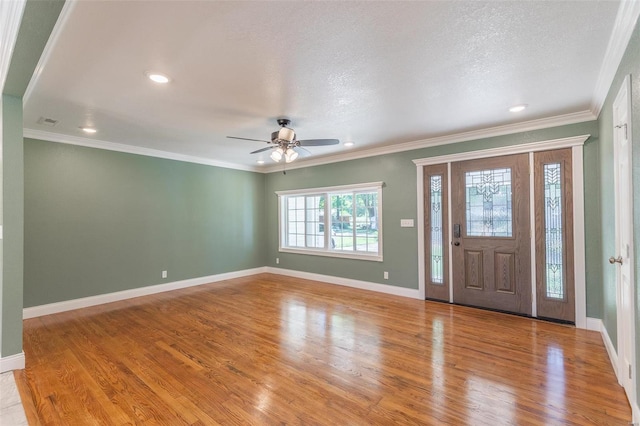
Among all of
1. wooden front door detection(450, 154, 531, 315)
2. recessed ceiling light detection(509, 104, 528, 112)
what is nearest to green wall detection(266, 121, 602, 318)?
wooden front door detection(450, 154, 531, 315)

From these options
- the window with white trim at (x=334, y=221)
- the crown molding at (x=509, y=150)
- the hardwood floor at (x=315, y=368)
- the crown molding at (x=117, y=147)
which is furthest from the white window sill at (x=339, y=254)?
the crown molding at (x=117, y=147)

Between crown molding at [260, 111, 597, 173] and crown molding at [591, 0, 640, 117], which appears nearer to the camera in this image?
crown molding at [591, 0, 640, 117]

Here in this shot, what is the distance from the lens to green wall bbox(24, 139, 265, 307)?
4.20 metres

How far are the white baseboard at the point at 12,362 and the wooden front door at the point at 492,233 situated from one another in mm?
5102

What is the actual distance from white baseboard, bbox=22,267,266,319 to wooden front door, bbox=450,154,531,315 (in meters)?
4.58

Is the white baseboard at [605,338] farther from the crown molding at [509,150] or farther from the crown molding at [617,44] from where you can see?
the crown molding at [617,44]

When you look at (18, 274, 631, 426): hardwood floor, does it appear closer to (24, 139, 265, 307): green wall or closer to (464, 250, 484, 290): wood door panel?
(464, 250, 484, 290): wood door panel

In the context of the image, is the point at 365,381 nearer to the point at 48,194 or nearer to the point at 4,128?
the point at 4,128

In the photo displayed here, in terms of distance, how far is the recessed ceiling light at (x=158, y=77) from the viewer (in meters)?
2.52

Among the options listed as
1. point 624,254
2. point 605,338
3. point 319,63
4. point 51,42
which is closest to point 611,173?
point 624,254

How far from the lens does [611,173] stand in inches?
107

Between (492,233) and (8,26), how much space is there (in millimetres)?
5280

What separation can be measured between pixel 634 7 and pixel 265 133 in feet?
12.0

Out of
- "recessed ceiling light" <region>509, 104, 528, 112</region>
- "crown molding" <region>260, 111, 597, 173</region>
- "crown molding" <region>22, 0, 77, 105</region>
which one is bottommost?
"crown molding" <region>260, 111, 597, 173</region>
